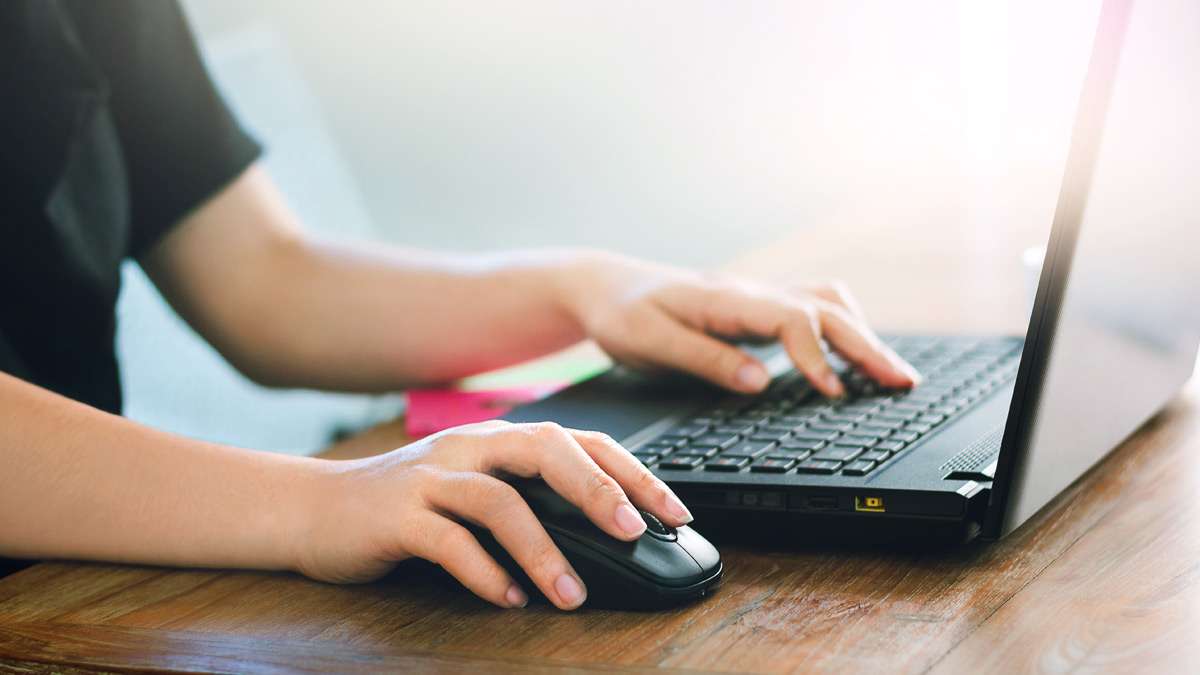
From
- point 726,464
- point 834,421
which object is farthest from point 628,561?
point 834,421

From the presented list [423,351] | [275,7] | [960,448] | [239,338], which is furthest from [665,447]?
[275,7]

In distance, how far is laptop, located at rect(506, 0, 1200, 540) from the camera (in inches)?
19.7

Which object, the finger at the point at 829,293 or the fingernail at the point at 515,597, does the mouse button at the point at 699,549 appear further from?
the finger at the point at 829,293

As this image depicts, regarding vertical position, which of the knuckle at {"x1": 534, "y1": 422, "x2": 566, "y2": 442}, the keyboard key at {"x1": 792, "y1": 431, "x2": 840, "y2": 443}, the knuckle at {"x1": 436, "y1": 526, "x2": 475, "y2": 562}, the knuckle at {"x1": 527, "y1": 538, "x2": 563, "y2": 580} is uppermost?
the knuckle at {"x1": 534, "y1": 422, "x2": 566, "y2": 442}

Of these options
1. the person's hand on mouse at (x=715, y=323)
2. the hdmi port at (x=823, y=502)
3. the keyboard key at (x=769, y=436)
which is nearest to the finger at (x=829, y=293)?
the person's hand on mouse at (x=715, y=323)

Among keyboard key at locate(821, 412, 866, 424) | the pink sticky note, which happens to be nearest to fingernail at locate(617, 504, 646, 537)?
keyboard key at locate(821, 412, 866, 424)

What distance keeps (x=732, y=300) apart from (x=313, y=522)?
332 millimetres

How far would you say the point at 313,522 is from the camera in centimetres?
59

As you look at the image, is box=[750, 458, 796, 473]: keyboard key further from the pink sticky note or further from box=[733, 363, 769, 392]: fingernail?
the pink sticky note

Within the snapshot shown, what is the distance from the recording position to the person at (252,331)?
56 cm

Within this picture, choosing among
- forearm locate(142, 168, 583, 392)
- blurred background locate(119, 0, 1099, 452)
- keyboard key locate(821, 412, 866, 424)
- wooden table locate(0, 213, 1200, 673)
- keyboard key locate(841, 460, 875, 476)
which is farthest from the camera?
blurred background locate(119, 0, 1099, 452)

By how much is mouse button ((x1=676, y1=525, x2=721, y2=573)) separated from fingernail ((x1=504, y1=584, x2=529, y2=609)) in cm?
7

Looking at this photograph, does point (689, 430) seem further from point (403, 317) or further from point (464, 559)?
point (403, 317)

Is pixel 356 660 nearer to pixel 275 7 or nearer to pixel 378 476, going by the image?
pixel 378 476
